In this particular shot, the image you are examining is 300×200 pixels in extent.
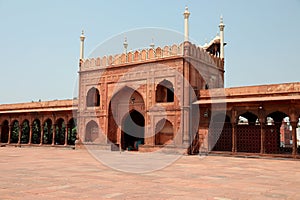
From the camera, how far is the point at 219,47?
1964 centimetres

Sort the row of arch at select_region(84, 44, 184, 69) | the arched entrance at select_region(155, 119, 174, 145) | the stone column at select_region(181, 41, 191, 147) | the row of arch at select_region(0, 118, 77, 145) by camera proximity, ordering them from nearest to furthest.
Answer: the stone column at select_region(181, 41, 191, 147) < the row of arch at select_region(84, 44, 184, 69) < the arched entrance at select_region(155, 119, 174, 145) < the row of arch at select_region(0, 118, 77, 145)

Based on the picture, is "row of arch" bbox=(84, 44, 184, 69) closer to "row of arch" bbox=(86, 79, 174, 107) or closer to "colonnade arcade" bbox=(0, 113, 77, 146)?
"row of arch" bbox=(86, 79, 174, 107)

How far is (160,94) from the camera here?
1727cm

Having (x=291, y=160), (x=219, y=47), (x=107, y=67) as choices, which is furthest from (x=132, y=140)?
(x=291, y=160)

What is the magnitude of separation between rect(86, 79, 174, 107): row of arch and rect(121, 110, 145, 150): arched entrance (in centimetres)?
233

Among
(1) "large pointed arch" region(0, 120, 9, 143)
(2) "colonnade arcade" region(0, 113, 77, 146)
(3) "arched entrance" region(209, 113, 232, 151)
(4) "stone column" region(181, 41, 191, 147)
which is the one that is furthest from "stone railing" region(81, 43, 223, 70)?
(1) "large pointed arch" region(0, 120, 9, 143)

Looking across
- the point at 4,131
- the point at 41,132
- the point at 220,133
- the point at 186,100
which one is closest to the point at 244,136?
the point at 220,133

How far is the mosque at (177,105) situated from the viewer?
14250 millimetres

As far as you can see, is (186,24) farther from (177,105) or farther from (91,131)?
(91,131)

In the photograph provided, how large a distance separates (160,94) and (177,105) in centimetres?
173

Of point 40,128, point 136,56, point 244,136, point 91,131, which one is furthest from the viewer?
point 40,128

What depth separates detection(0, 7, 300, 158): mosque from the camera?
14.2 meters

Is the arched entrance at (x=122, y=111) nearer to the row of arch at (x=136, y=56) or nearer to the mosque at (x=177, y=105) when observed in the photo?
the mosque at (x=177, y=105)

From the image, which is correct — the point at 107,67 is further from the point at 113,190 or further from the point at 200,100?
the point at 113,190
